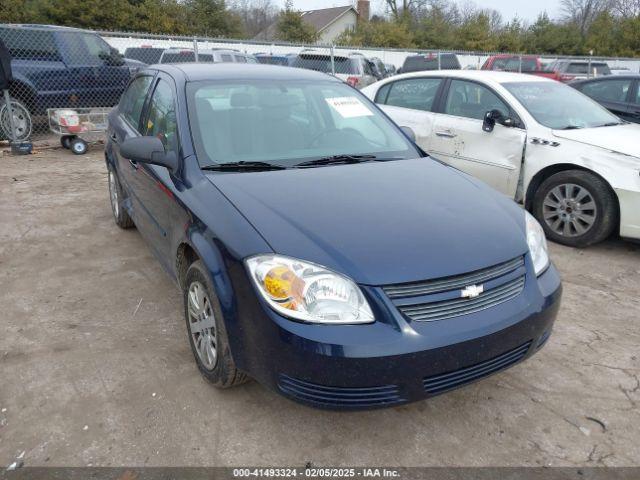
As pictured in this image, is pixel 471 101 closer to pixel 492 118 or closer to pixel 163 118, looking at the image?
pixel 492 118

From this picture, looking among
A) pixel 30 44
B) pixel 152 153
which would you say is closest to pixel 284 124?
pixel 152 153

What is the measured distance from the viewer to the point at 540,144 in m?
5.05

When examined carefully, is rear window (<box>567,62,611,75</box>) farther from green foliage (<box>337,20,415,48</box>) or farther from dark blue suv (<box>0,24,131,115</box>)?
green foliage (<box>337,20,415,48</box>)

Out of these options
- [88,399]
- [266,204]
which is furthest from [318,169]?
[88,399]

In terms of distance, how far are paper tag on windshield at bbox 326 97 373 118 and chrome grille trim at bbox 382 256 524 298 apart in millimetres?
1724

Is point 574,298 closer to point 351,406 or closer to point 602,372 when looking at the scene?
point 602,372

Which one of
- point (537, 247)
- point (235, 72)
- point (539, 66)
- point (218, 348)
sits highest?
point (235, 72)

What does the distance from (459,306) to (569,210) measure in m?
3.29

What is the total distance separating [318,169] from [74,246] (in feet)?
9.64

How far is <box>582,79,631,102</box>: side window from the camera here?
7484 millimetres

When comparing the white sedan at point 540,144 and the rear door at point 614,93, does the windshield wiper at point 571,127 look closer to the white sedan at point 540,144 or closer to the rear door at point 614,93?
the white sedan at point 540,144

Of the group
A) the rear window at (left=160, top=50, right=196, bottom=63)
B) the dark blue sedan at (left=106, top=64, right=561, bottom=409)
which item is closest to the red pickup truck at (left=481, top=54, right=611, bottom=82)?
the rear window at (left=160, top=50, right=196, bottom=63)

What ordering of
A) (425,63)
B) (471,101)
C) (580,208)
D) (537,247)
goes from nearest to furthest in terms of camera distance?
1. (537,247)
2. (580,208)
3. (471,101)
4. (425,63)

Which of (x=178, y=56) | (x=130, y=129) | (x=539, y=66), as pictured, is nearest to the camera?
(x=130, y=129)
